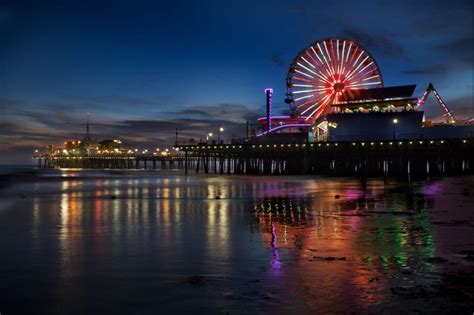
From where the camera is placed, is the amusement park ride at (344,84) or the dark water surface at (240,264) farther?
the amusement park ride at (344,84)

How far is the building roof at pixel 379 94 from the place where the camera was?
287 feet

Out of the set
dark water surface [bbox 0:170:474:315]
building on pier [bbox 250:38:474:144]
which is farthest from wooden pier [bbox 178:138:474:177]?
dark water surface [bbox 0:170:474:315]

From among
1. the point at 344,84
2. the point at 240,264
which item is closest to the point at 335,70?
the point at 344,84

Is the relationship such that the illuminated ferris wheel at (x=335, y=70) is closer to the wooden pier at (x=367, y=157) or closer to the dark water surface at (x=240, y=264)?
the wooden pier at (x=367, y=157)

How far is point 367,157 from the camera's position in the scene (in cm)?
7912

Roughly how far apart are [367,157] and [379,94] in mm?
16012

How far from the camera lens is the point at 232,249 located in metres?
12.9

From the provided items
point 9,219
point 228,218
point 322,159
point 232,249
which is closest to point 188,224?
point 228,218

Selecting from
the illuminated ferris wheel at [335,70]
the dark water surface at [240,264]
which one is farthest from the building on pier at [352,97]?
the dark water surface at [240,264]

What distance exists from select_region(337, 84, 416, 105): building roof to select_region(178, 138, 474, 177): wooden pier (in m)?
12.1

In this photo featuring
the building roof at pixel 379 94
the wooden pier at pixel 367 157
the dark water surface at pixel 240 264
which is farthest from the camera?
the building roof at pixel 379 94

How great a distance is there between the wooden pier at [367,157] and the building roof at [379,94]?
39.8 ft

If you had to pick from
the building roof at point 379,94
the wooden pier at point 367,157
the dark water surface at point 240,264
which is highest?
the building roof at point 379,94

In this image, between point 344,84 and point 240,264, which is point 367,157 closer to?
point 344,84
